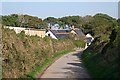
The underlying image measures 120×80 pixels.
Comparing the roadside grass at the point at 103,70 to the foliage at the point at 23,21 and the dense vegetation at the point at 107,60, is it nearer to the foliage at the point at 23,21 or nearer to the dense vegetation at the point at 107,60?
the dense vegetation at the point at 107,60

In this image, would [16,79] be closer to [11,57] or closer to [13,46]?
[11,57]

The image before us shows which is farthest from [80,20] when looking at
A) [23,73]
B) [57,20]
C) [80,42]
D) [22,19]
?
[23,73]

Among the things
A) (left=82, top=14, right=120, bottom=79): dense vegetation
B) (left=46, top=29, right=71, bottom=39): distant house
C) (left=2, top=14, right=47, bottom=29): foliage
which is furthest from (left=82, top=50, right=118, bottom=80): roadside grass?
(left=2, top=14, right=47, bottom=29): foliage

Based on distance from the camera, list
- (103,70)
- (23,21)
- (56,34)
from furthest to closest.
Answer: (23,21), (56,34), (103,70)

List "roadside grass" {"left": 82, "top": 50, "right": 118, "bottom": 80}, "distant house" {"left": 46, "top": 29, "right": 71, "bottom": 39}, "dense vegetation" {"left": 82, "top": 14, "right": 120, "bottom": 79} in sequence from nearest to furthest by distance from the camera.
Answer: "roadside grass" {"left": 82, "top": 50, "right": 118, "bottom": 80}
"dense vegetation" {"left": 82, "top": 14, "right": 120, "bottom": 79}
"distant house" {"left": 46, "top": 29, "right": 71, "bottom": 39}

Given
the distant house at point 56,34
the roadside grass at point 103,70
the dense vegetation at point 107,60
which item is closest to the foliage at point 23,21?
the distant house at point 56,34

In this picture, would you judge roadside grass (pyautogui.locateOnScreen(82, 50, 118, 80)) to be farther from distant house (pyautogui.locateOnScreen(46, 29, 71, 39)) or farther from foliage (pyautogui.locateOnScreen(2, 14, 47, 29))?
foliage (pyautogui.locateOnScreen(2, 14, 47, 29))

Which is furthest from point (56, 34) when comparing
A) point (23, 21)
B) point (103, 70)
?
point (103, 70)

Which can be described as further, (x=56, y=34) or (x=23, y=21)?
(x=23, y=21)

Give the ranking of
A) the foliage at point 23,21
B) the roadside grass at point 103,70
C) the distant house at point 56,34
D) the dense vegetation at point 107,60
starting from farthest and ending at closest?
the foliage at point 23,21 → the distant house at point 56,34 → the dense vegetation at point 107,60 → the roadside grass at point 103,70

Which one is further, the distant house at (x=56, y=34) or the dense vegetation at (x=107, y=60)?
the distant house at (x=56, y=34)

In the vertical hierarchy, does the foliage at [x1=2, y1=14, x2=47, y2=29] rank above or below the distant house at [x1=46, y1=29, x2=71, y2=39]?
above

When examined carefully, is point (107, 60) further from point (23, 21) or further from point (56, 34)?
point (23, 21)

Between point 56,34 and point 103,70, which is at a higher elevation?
point 103,70
